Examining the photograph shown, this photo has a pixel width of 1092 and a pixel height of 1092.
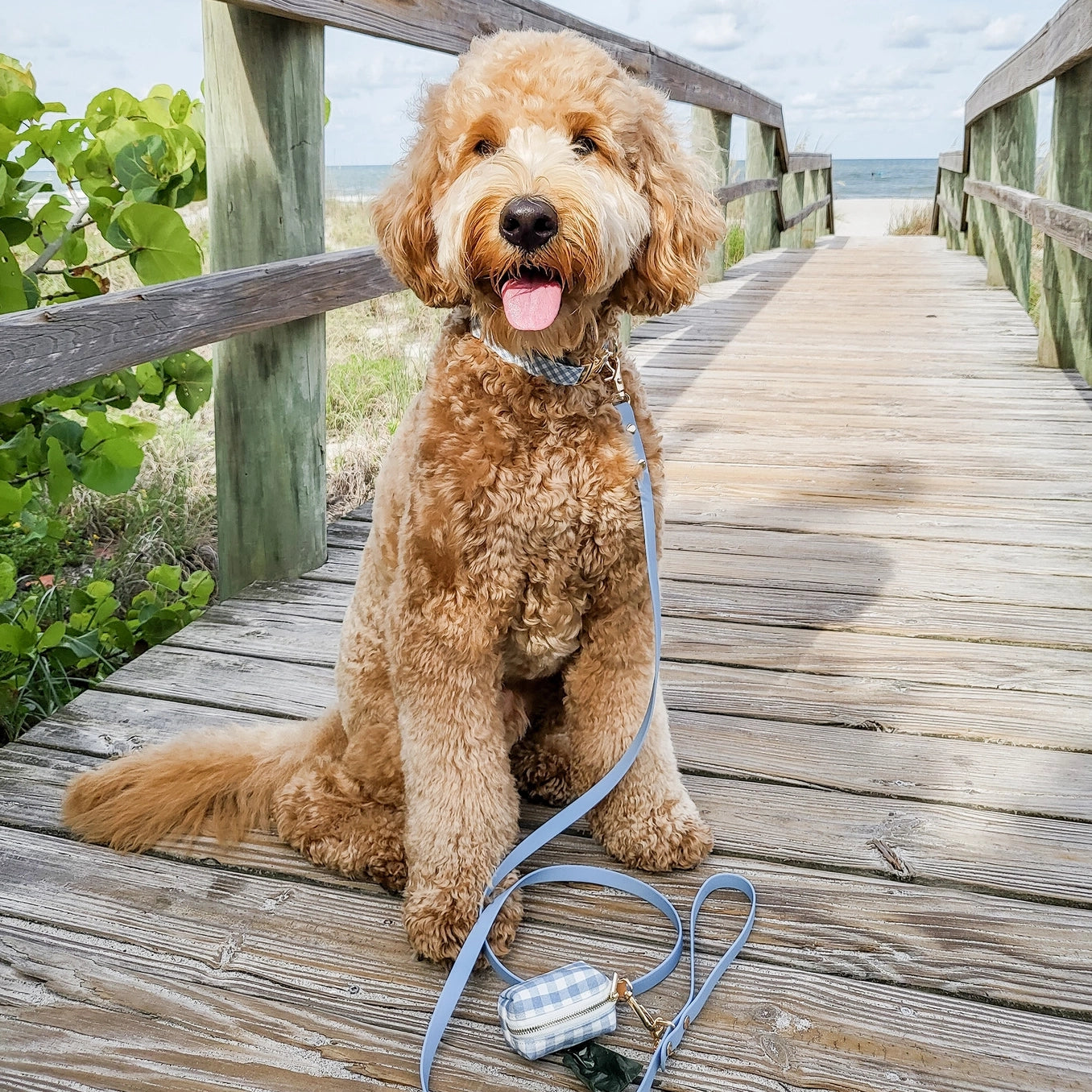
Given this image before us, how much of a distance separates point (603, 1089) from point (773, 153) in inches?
A: 417

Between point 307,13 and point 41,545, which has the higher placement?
point 307,13

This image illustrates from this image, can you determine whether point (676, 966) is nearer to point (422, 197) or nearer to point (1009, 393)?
point (422, 197)

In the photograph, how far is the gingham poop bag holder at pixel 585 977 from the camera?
4.87ft

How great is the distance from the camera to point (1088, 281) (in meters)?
4.76

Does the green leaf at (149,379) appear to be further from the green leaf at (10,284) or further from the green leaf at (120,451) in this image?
the green leaf at (10,284)

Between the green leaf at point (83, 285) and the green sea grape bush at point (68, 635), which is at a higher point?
the green leaf at point (83, 285)

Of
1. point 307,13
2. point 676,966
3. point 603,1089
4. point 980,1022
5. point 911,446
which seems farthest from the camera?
point 911,446

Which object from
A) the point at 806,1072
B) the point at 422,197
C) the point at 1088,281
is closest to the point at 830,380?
the point at 1088,281

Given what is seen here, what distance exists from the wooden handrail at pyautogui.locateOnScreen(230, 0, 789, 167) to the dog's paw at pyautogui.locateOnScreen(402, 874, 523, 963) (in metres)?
2.00

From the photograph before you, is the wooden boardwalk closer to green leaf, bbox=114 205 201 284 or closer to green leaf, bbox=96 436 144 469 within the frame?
green leaf, bbox=96 436 144 469

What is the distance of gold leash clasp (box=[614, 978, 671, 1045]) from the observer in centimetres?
152

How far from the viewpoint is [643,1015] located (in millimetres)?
1520

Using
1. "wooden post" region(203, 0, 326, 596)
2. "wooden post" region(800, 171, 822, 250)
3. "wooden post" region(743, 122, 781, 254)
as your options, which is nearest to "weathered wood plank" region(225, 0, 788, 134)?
"wooden post" region(203, 0, 326, 596)

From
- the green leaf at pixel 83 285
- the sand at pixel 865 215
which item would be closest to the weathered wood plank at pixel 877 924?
the green leaf at pixel 83 285
